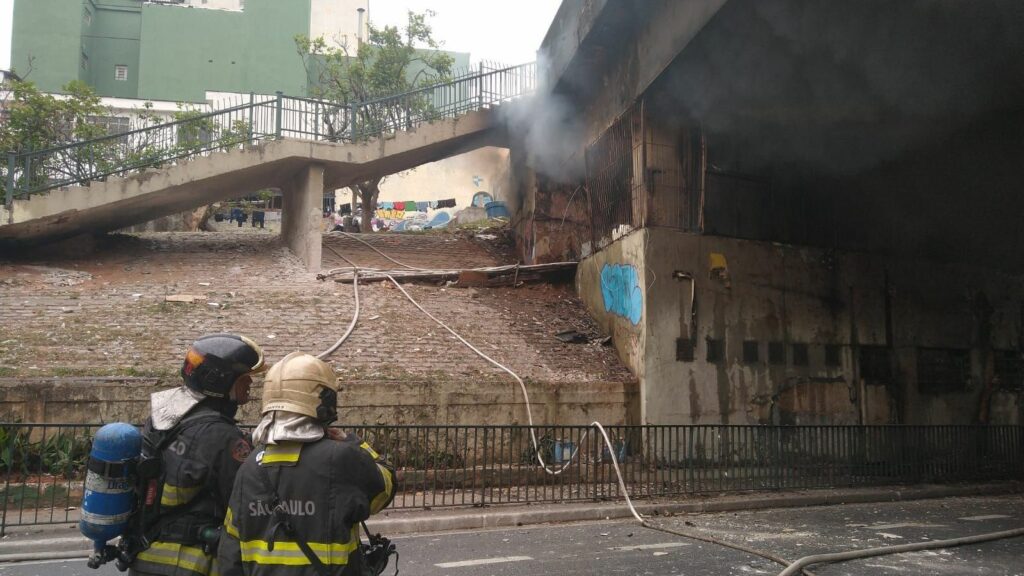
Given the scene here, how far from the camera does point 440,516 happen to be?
9203 millimetres

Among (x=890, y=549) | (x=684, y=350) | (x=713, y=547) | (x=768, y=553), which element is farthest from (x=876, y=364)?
(x=768, y=553)

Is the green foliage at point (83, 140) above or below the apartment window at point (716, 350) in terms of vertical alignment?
above

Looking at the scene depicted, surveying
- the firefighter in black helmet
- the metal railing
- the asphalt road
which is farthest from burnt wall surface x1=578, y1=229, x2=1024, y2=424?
the firefighter in black helmet

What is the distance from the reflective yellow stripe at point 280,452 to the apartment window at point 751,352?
12.4 meters

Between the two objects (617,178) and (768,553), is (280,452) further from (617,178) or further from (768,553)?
(617,178)

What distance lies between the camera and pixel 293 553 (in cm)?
289

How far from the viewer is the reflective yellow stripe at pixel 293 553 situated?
289 cm

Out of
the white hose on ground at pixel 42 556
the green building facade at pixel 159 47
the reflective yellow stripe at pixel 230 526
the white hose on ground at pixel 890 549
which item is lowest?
the white hose on ground at pixel 42 556

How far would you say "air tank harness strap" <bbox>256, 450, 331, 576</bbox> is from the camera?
2881 millimetres

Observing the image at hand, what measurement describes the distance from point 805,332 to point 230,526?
1385 cm

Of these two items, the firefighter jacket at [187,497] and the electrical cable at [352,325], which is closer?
the firefighter jacket at [187,497]

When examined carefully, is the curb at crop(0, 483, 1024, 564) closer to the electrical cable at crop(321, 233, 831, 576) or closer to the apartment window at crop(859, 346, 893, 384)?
the electrical cable at crop(321, 233, 831, 576)

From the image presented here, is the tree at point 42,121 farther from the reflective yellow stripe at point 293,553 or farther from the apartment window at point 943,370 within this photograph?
the apartment window at point 943,370

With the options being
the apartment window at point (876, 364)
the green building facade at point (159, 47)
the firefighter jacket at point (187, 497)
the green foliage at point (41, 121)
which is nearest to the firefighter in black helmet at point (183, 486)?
the firefighter jacket at point (187, 497)
